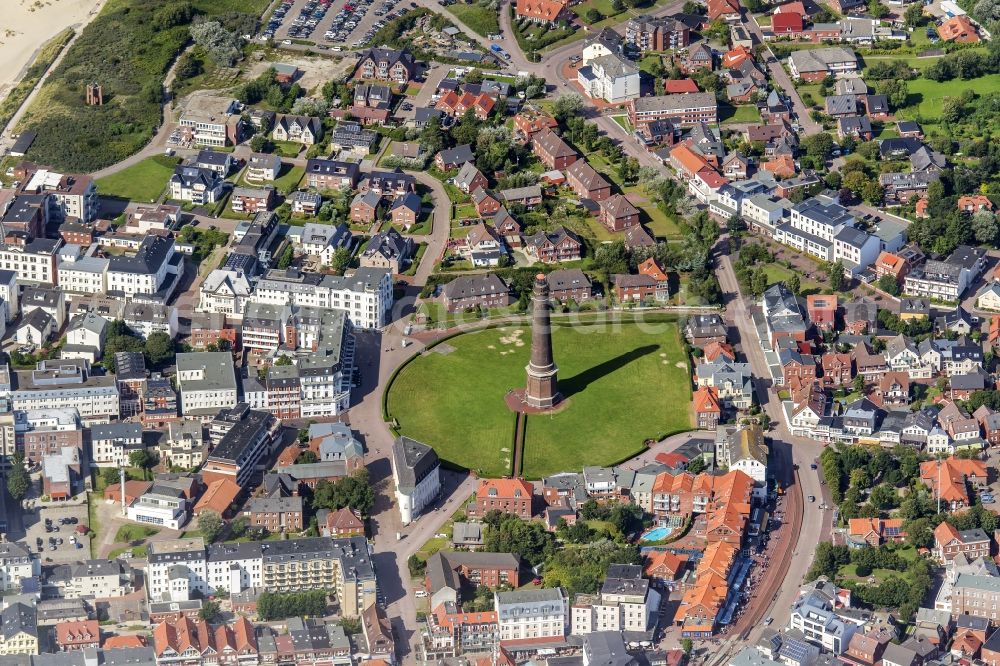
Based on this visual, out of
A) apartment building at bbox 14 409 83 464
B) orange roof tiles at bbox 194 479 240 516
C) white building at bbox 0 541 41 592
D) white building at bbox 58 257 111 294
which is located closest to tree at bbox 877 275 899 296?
orange roof tiles at bbox 194 479 240 516

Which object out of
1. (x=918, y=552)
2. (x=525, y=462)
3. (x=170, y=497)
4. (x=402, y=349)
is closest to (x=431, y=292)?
(x=402, y=349)

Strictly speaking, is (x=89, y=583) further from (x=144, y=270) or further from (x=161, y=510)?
(x=144, y=270)

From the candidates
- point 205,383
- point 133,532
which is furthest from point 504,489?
point 205,383

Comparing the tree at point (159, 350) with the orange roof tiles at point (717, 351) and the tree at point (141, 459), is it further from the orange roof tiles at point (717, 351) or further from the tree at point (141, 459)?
the orange roof tiles at point (717, 351)

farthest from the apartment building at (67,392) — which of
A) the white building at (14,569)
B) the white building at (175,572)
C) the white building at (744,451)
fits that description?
the white building at (744,451)

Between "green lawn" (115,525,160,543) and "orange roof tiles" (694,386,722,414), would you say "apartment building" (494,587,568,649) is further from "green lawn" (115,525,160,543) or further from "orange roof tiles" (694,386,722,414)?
"orange roof tiles" (694,386,722,414)

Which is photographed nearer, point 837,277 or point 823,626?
point 823,626
